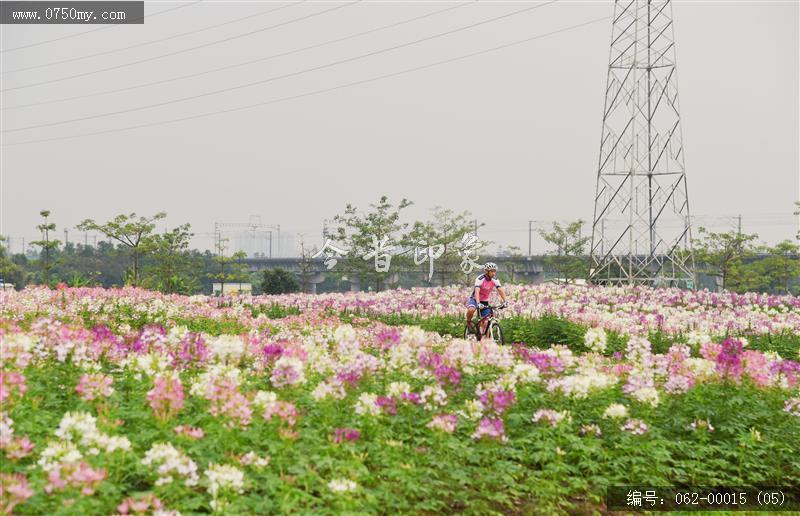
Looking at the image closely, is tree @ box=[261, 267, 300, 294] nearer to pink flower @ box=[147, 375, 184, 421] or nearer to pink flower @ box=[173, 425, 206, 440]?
pink flower @ box=[147, 375, 184, 421]

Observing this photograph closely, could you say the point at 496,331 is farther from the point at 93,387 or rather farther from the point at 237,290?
the point at 237,290

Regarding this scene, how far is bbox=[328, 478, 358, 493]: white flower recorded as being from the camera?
4.98 metres

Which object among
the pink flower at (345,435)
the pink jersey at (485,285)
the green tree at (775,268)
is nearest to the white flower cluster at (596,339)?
the pink flower at (345,435)

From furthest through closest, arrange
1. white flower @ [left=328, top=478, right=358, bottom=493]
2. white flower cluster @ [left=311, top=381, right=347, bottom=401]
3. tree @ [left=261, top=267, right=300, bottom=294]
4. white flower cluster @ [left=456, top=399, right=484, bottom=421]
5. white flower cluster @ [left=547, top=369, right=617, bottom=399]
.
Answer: tree @ [left=261, top=267, right=300, bottom=294], white flower cluster @ [left=547, top=369, right=617, bottom=399], white flower cluster @ [left=456, top=399, right=484, bottom=421], white flower cluster @ [left=311, top=381, right=347, bottom=401], white flower @ [left=328, top=478, right=358, bottom=493]

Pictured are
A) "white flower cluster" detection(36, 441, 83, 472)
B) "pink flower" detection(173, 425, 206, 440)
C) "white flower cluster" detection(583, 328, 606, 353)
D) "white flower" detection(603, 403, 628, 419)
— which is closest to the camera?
"white flower cluster" detection(36, 441, 83, 472)

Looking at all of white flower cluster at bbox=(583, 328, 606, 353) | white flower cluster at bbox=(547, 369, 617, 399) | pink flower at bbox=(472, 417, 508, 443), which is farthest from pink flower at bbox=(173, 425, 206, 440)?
white flower cluster at bbox=(583, 328, 606, 353)

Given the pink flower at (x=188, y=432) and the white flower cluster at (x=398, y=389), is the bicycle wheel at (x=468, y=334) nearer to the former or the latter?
the white flower cluster at (x=398, y=389)

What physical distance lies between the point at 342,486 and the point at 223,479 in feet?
2.78

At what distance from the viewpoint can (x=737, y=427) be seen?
297 inches

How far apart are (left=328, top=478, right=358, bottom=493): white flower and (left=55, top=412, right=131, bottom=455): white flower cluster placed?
1.45 m

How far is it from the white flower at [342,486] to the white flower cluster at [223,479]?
65 centimetres

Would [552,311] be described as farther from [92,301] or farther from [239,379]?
[239,379]

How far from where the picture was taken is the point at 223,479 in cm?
469

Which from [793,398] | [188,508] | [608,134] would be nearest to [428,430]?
[188,508]
